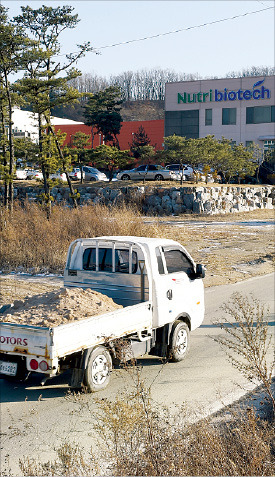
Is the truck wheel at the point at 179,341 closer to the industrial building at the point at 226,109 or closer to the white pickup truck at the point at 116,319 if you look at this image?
the white pickup truck at the point at 116,319

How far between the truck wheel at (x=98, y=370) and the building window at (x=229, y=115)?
185 ft

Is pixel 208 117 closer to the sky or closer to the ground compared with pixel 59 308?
closer to the sky

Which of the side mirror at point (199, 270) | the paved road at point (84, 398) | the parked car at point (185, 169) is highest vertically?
the parked car at point (185, 169)

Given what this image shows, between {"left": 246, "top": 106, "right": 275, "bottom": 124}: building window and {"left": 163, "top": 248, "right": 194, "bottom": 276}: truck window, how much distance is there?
5353 centimetres

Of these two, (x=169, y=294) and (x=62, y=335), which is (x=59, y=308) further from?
(x=169, y=294)

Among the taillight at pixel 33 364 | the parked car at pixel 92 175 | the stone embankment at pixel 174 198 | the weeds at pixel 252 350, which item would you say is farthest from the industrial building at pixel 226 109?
the taillight at pixel 33 364

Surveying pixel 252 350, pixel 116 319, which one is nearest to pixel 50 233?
pixel 116 319

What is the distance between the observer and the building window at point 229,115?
61469mm

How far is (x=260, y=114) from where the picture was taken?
199ft

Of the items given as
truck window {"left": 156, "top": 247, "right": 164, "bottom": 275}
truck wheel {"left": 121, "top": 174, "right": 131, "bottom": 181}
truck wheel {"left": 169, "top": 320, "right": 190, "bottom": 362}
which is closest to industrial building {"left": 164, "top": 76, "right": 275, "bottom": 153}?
truck wheel {"left": 121, "top": 174, "right": 131, "bottom": 181}

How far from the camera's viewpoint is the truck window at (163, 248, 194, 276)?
945cm

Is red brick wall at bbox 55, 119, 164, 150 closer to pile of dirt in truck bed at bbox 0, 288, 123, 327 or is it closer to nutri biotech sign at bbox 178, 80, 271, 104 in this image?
nutri biotech sign at bbox 178, 80, 271, 104

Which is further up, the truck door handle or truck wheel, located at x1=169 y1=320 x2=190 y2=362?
the truck door handle

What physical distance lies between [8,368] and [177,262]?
3.40 meters
